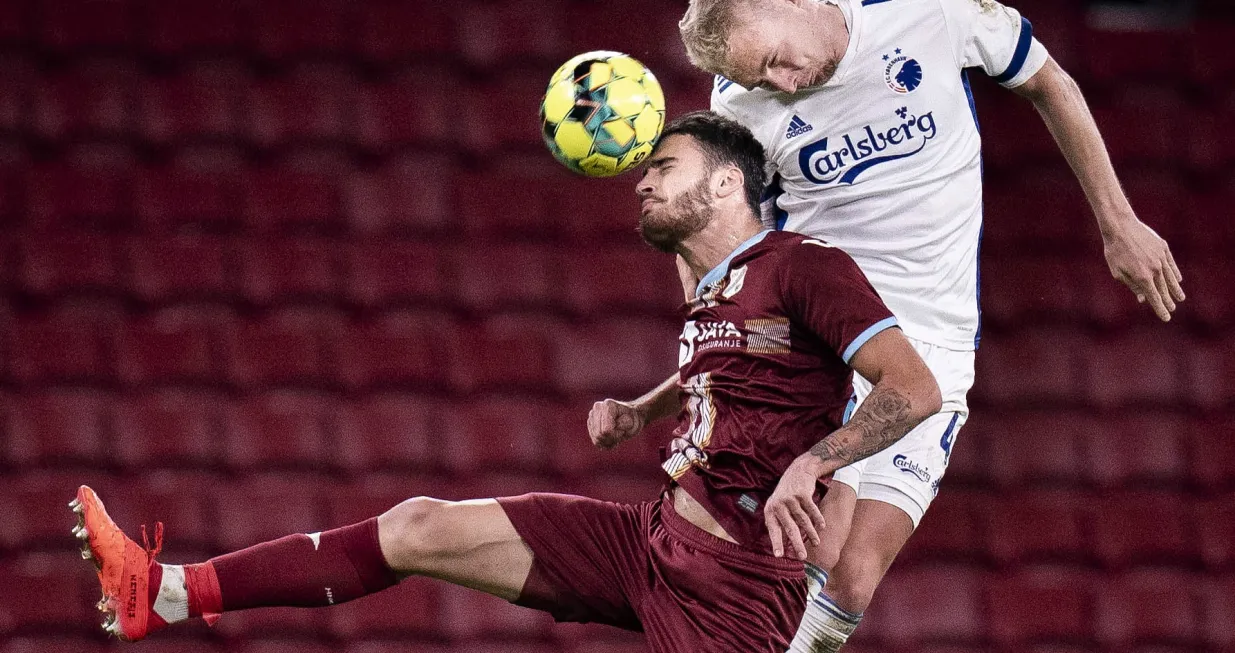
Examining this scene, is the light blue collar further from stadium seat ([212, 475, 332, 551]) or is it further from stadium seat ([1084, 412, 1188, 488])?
stadium seat ([1084, 412, 1188, 488])

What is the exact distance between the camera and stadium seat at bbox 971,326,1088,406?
14.6 ft

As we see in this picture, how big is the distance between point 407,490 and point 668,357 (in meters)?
0.92

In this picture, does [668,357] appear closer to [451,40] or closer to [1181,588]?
[451,40]

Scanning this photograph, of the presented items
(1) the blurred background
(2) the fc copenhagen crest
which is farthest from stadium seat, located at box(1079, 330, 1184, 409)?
(2) the fc copenhagen crest

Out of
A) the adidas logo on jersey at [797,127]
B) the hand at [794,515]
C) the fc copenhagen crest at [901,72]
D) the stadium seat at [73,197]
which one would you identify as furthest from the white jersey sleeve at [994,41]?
the stadium seat at [73,197]

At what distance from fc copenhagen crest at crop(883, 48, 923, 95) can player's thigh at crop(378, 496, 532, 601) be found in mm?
1075

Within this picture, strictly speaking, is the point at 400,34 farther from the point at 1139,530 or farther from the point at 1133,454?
the point at 1139,530

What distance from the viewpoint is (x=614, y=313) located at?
4348 mm

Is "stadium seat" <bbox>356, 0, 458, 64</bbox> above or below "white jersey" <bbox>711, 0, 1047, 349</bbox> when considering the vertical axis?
above

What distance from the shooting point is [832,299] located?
2068 mm

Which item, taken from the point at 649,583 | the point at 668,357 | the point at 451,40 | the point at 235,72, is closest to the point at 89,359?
the point at 235,72

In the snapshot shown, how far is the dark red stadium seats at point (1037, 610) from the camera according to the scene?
4254mm

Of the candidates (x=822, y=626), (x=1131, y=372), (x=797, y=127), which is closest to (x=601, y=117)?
(x=797, y=127)

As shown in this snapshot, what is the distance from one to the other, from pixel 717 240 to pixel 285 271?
2309 mm
